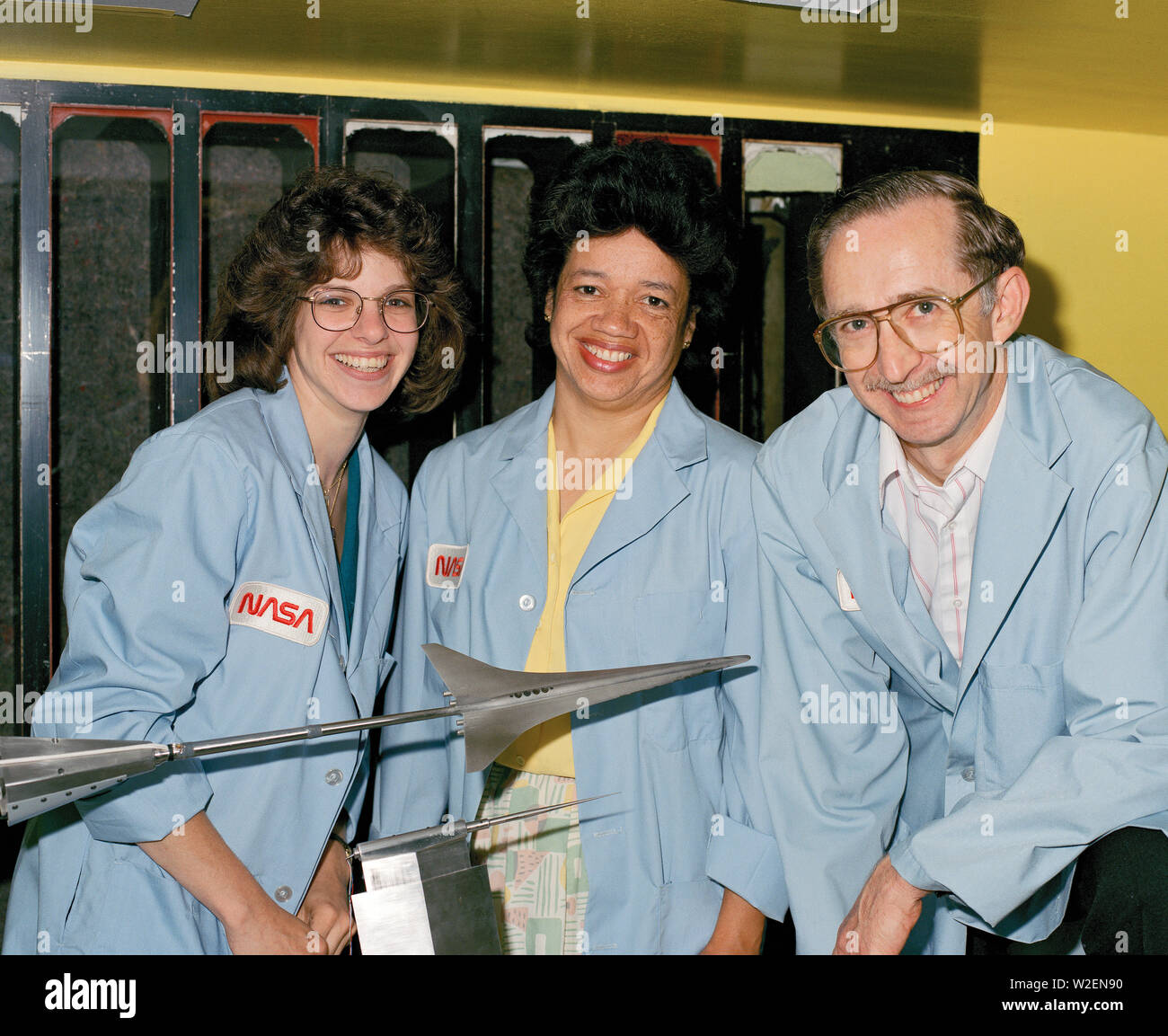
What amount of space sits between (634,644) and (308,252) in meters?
0.76

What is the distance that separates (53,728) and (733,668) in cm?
91

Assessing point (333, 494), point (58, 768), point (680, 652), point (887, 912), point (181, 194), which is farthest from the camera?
point (181, 194)

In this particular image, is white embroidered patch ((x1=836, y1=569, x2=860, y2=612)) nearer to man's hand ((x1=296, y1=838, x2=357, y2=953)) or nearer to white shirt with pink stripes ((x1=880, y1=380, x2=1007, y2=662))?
white shirt with pink stripes ((x1=880, y1=380, x2=1007, y2=662))

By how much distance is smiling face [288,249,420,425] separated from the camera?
5.27 ft

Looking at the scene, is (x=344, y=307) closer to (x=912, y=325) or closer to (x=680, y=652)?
(x=680, y=652)

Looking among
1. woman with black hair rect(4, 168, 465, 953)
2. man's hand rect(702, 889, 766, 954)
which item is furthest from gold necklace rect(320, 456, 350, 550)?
man's hand rect(702, 889, 766, 954)

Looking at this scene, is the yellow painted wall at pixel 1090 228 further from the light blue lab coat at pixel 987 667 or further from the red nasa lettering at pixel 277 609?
the red nasa lettering at pixel 277 609

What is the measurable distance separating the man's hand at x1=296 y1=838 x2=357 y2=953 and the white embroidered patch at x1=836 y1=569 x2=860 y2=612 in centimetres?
82

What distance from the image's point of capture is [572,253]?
1.71 m

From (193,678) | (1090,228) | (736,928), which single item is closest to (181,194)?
(193,678)

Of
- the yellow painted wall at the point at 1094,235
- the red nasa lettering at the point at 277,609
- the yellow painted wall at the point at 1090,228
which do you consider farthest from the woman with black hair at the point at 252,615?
the yellow painted wall at the point at 1094,235

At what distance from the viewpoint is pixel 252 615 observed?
1.45 metres

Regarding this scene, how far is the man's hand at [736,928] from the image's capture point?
59.3 inches
